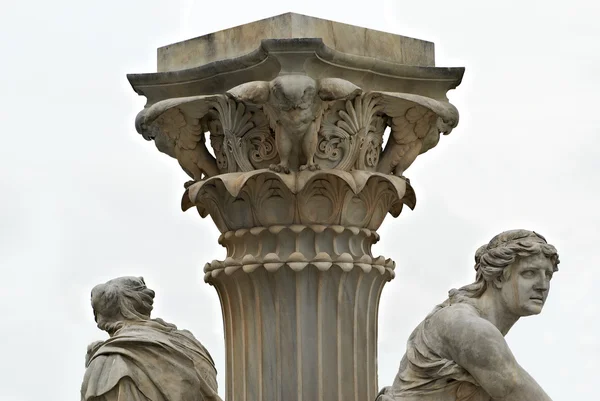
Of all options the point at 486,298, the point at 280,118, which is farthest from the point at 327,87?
the point at 486,298

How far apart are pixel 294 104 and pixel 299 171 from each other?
0.66 meters

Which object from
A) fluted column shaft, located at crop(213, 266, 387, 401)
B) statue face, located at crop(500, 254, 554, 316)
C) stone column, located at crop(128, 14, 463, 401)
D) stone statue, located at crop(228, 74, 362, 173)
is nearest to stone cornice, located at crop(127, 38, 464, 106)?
stone column, located at crop(128, 14, 463, 401)

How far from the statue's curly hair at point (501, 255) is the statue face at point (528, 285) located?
0.05 m

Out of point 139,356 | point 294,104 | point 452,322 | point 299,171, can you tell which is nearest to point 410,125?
point 299,171

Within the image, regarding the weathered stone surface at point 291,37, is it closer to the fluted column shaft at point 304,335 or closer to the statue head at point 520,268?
the fluted column shaft at point 304,335

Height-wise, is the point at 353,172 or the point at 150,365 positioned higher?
the point at 353,172

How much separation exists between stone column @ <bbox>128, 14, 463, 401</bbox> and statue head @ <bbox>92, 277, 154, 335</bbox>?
62 cm

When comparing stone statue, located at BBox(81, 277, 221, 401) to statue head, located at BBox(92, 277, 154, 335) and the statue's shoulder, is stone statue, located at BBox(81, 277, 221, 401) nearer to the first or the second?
statue head, located at BBox(92, 277, 154, 335)

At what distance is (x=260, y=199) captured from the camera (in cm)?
1927

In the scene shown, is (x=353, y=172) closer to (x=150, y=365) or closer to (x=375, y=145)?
(x=375, y=145)

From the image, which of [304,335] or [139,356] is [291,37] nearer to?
[304,335]

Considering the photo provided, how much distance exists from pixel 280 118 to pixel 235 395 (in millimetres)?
2412

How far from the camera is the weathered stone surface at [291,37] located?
19109 mm

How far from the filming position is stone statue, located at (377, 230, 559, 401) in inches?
709
